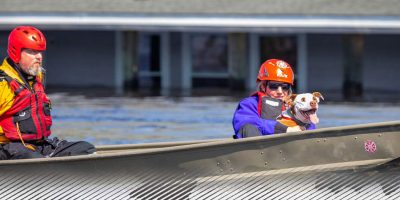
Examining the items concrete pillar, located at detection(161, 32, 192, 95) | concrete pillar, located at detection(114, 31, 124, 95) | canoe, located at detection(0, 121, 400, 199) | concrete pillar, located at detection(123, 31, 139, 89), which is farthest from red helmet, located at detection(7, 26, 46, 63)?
concrete pillar, located at detection(161, 32, 192, 95)

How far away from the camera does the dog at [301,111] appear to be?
793 cm

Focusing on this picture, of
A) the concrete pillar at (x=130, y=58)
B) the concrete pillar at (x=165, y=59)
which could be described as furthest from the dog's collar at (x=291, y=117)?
the concrete pillar at (x=165, y=59)

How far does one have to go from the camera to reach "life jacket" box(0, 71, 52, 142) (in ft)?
26.0

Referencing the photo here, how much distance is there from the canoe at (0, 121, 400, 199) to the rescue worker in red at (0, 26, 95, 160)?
0.96ft

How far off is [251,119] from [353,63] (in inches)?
630

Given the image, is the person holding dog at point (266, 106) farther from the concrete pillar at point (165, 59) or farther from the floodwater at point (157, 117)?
the concrete pillar at point (165, 59)

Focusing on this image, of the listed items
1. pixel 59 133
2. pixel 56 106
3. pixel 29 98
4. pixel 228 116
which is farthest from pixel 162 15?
pixel 29 98

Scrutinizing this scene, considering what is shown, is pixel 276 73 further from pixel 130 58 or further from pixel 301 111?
pixel 130 58

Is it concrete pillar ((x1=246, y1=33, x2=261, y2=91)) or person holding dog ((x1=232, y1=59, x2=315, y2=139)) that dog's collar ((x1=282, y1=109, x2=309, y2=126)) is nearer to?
person holding dog ((x1=232, y1=59, x2=315, y2=139))

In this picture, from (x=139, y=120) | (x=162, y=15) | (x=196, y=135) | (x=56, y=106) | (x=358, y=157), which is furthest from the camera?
(x=162, y=15)

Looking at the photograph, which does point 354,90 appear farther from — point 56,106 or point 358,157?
point 358,157

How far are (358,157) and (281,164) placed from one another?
0.57 m

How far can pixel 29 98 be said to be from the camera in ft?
26.2

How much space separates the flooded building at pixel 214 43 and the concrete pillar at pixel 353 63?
0.02 metres
